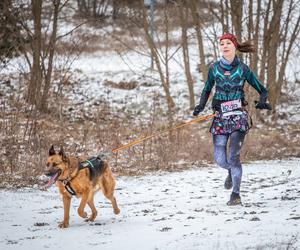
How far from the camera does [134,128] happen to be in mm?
15672

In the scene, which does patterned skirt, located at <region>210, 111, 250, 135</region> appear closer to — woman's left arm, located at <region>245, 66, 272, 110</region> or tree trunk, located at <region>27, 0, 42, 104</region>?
woman's left arm, located at <region>245, 66, 272, 110</region>

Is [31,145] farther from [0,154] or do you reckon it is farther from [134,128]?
[134,128]

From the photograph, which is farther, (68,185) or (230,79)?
(230,79)

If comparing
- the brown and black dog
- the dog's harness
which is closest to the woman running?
the dog's harness

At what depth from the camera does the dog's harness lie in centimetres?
586

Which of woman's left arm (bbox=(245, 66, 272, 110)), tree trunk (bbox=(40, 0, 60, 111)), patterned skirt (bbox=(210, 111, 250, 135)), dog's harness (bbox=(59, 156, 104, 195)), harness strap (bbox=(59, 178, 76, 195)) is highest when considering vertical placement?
tree trunk (bbox=(40, 0, 60, 111))

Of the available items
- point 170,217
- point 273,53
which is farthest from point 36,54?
point 170,217

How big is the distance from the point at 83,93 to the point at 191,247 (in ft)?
60.8

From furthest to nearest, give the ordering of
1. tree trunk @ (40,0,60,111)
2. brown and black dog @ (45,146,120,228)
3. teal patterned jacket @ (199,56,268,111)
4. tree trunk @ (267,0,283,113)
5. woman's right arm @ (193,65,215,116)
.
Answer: tree trunk @ (267,0,283,113) < tree trunk @ (40,0,60,111) < woman's right arm @ (193,65,215,116) < teal patterned jacket @ (199,56,268,111) < brown and black dog @ (45,146,120,228)

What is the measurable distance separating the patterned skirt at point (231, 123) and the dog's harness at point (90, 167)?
1.66 meters

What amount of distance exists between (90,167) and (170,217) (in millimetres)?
1185

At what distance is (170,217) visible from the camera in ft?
20.0

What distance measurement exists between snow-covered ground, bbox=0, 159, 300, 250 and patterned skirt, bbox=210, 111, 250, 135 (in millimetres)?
1028

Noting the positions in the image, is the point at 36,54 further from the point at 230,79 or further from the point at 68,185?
the point at 68,185
